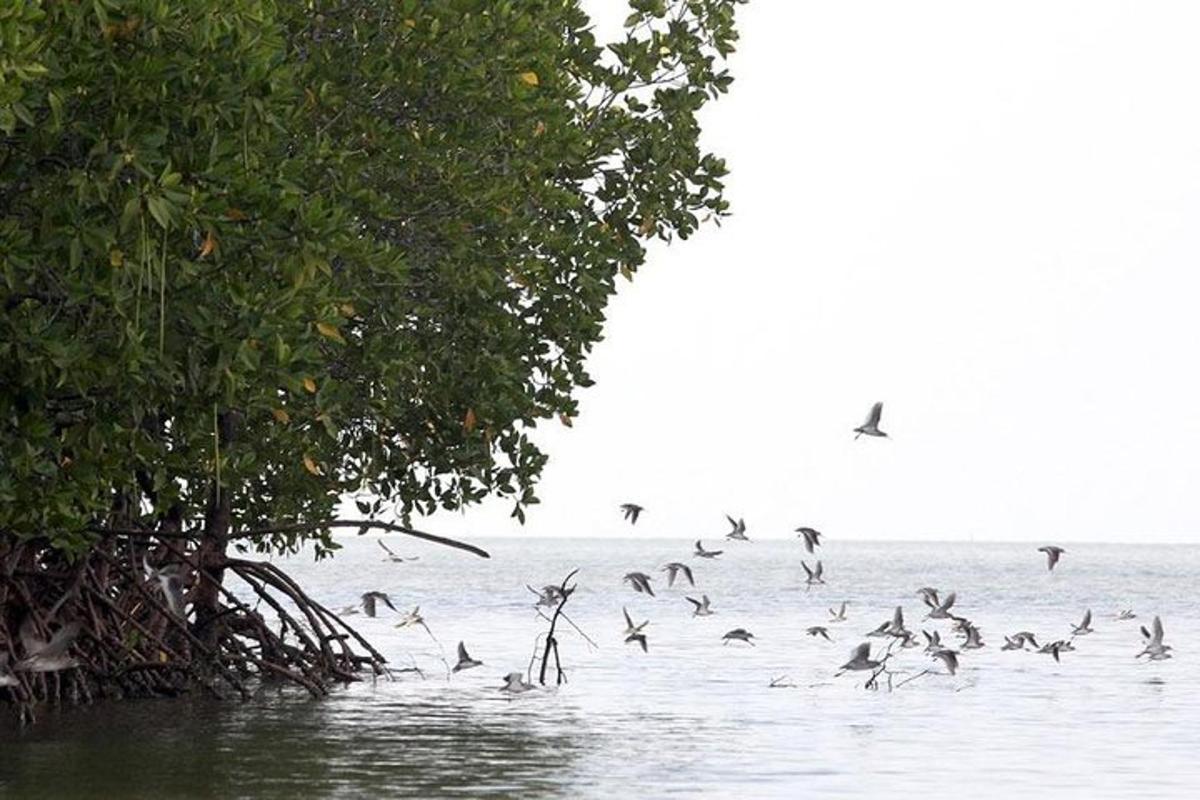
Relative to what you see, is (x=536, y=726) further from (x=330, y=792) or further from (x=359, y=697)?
(x=330, y=792)

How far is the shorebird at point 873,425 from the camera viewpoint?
74.3 feet

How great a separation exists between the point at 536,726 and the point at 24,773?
675 cm

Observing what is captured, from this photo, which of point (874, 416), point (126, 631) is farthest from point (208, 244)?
point (874, 416)

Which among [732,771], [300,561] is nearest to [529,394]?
[732,771]

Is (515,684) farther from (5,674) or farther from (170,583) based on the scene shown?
(5,674)

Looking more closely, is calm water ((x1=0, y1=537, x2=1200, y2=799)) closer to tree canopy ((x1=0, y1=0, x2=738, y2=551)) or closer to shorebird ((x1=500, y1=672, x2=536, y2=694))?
shorebird ((x1=500, y1=672, x2=536, y2=694))

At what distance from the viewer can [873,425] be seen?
2294cm

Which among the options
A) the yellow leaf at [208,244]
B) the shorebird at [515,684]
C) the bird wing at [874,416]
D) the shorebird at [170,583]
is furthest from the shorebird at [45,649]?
the bird wing at [874,416]

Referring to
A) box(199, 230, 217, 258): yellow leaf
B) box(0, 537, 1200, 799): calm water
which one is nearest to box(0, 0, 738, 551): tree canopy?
box(199, 230, 217, 258): yellow leaf

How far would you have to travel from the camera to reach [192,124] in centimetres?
1469

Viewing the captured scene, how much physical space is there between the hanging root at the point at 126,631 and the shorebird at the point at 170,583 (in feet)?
0.30

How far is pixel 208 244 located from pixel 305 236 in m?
1.00

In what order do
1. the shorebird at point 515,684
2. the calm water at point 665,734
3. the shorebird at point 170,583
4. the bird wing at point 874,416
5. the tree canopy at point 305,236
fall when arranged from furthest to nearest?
the shorebird at point 515,684, the bird wing at point 874,416, the shorebird at point 170,583, the calm water at point 665,734, the tree canopy at point 305,236

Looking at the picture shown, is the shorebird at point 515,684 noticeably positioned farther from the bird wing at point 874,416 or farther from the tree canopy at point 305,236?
the bird wing at point 874,416
